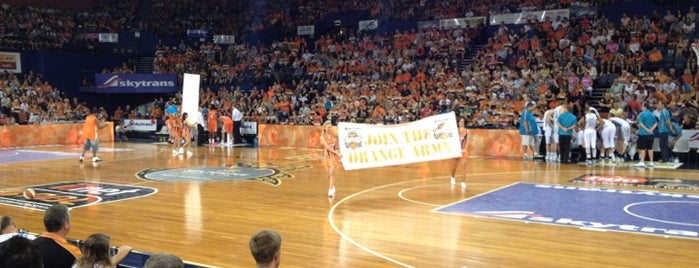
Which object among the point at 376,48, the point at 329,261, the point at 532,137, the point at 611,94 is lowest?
the point at 329,261

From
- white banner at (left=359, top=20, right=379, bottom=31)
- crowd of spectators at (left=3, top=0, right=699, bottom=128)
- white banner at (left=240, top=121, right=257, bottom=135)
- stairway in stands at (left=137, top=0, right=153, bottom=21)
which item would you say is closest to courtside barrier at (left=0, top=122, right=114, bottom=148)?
crowd of spectators at (left=3, top=0, right=699, bottom=128)

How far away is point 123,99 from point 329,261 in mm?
30501

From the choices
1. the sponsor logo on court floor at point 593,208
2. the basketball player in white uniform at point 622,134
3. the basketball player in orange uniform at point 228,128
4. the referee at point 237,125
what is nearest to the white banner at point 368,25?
the referee at point 237,125

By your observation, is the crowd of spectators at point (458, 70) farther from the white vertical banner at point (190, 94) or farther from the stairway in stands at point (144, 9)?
the stairway in stands at point (144, 9)

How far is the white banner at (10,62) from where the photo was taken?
107 ft

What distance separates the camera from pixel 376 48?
104 feet

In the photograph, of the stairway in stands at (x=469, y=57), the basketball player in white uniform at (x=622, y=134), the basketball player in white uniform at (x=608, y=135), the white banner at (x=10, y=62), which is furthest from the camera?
the white banner at (x=10, y=62)

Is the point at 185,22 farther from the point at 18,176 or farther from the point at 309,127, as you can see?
the point at 18,176

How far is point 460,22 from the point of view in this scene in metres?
31.8

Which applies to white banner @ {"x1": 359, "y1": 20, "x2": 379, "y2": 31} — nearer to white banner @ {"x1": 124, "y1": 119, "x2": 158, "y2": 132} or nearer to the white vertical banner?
white banner @ {"x1": 124, "y1": 119, "x2": 158, "y2": 132}

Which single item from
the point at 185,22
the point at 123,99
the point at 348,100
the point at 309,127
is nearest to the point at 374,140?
the point at 309,127

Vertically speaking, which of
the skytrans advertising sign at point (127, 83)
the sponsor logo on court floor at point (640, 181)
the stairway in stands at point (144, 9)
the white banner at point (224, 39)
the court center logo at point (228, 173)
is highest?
the stairway in stands at point (144, 9)

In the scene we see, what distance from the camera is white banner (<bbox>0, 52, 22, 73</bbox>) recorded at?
32.5 metres

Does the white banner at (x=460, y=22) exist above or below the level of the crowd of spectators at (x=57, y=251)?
above
